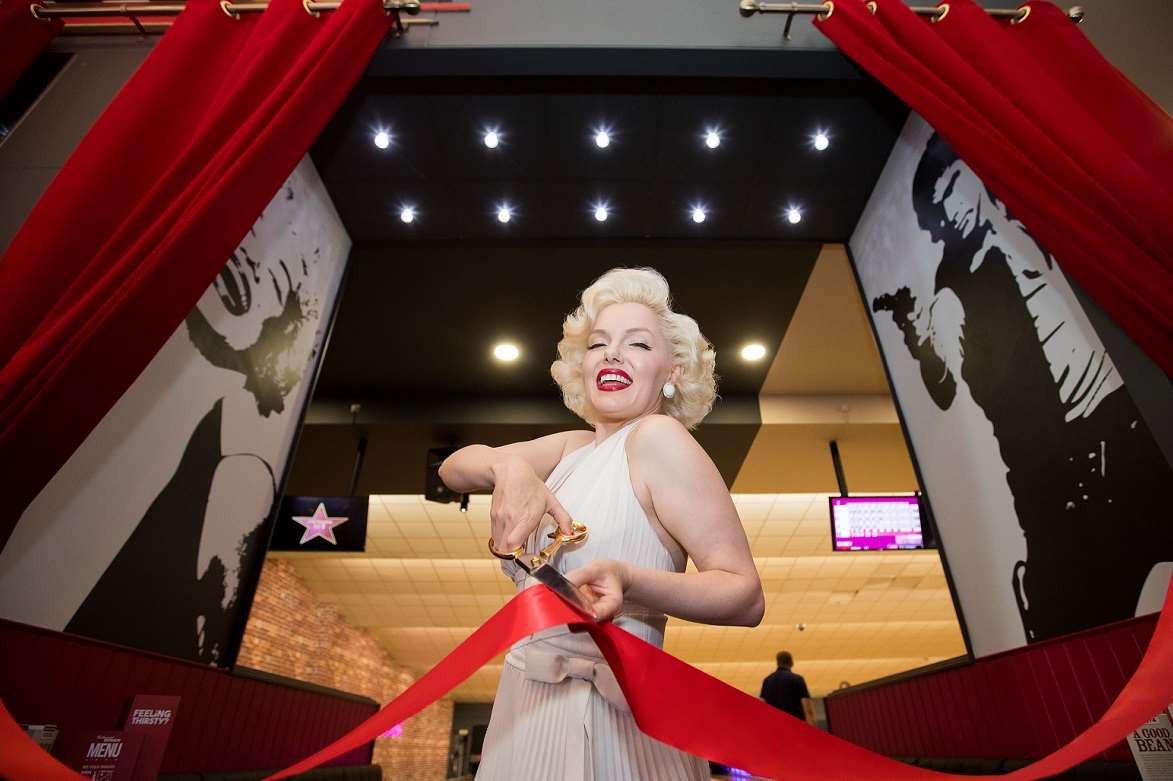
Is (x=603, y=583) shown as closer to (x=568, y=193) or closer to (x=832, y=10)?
(x=832, y=10)

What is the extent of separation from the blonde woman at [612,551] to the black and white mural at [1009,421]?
1659 mm

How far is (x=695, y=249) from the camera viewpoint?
4367mm

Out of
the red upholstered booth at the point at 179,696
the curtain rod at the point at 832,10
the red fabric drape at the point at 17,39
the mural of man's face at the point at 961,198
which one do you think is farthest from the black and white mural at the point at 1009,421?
the red fabric drape at the point at 17,39

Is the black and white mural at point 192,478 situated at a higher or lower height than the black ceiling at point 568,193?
lower

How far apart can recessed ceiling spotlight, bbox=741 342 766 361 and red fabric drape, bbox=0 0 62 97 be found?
5213 millimetres

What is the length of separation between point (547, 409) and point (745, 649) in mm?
10765

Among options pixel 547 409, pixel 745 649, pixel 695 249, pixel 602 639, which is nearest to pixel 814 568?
pixel 745 649

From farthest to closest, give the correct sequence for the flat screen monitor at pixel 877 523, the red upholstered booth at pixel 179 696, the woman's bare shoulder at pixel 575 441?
the flat screen monitor at pixel 877 523 < the red upholstered booth at pixel 179 696 < the woman's bare shoulder at pixel 575 441

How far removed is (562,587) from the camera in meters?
0.66

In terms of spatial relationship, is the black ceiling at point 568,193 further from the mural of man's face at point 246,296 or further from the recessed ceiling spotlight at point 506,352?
the mural of man's face at point 246,296

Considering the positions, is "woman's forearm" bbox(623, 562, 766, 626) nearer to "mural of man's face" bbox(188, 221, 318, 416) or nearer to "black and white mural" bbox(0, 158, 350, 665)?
"black and white mural" bbox(0, 158, 350, 665)

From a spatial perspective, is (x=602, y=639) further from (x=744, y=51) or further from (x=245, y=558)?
(x=744, y=51)

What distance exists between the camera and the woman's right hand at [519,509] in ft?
2.86

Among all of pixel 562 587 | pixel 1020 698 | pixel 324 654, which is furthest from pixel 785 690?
pixel 324 654
